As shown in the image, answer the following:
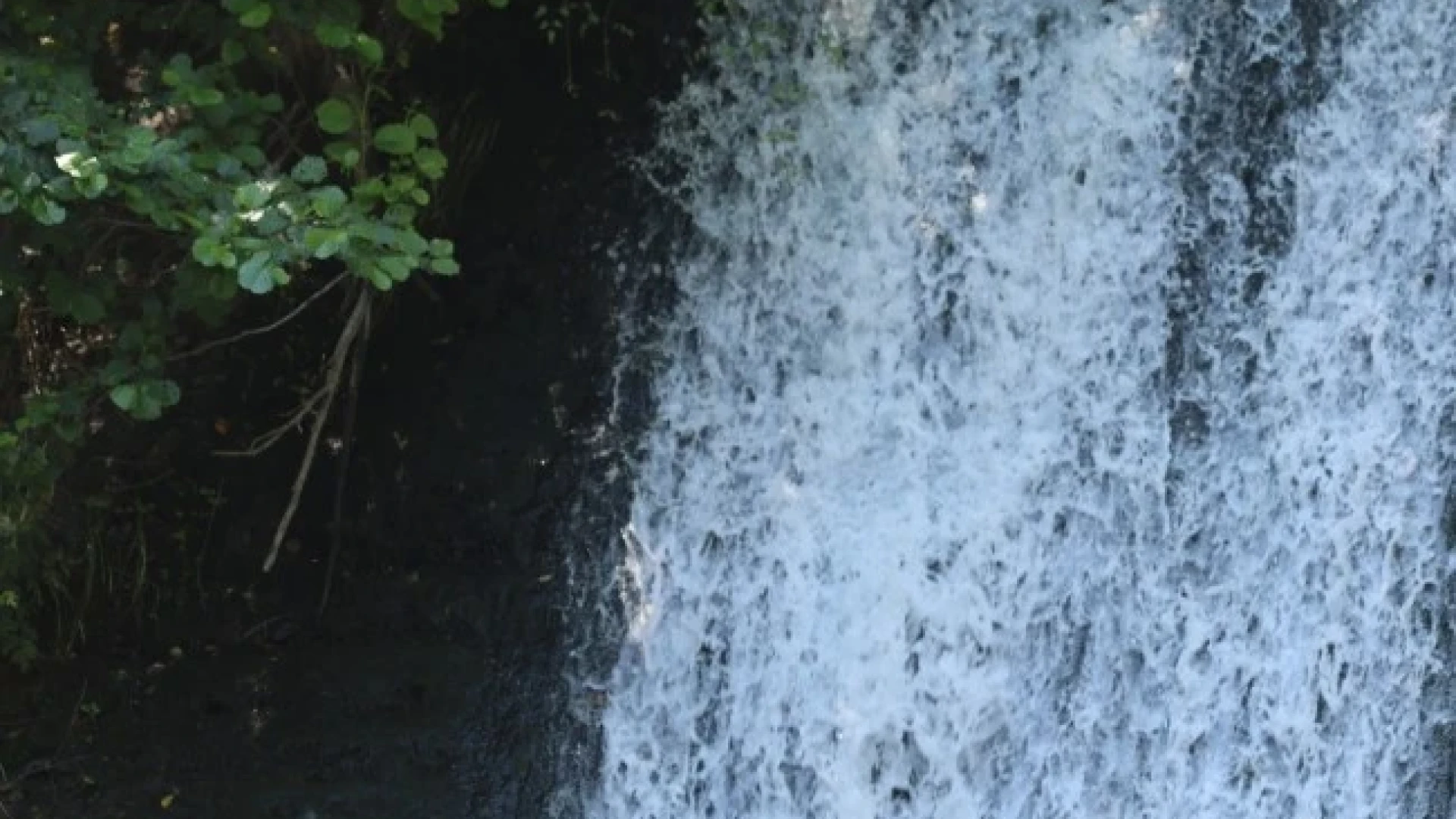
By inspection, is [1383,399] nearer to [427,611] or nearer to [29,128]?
[427,611]

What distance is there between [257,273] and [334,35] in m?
0.60

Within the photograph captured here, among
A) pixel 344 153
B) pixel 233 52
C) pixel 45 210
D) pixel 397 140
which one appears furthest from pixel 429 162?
pixel 45 210

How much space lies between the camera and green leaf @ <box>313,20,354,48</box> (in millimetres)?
3262

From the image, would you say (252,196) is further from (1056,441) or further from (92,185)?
(1056,441)

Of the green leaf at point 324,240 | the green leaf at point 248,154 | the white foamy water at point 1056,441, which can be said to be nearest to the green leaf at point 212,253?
the green leaf at point 324,240

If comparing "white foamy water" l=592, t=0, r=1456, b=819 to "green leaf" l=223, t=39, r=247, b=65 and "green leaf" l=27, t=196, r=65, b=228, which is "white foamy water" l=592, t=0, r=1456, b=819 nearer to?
"green leaf" l=223, t=39, r=247, b=65

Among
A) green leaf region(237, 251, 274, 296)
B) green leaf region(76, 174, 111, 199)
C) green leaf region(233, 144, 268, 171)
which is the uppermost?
green leaf region(233, 144, 268, 171)

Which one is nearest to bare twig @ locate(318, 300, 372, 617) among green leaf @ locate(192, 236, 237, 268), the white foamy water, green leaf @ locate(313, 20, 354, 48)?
the white foamy water

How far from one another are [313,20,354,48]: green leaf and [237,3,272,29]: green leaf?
0.32 feet

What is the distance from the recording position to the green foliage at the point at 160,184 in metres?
2.97

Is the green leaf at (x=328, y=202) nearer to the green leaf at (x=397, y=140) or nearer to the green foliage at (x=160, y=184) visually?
the green foliage at (x=160, y=184)

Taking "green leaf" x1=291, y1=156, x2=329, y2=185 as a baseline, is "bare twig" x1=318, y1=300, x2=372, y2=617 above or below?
below

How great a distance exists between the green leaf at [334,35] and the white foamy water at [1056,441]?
143 centimetres

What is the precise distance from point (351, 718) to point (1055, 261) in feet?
6.71
